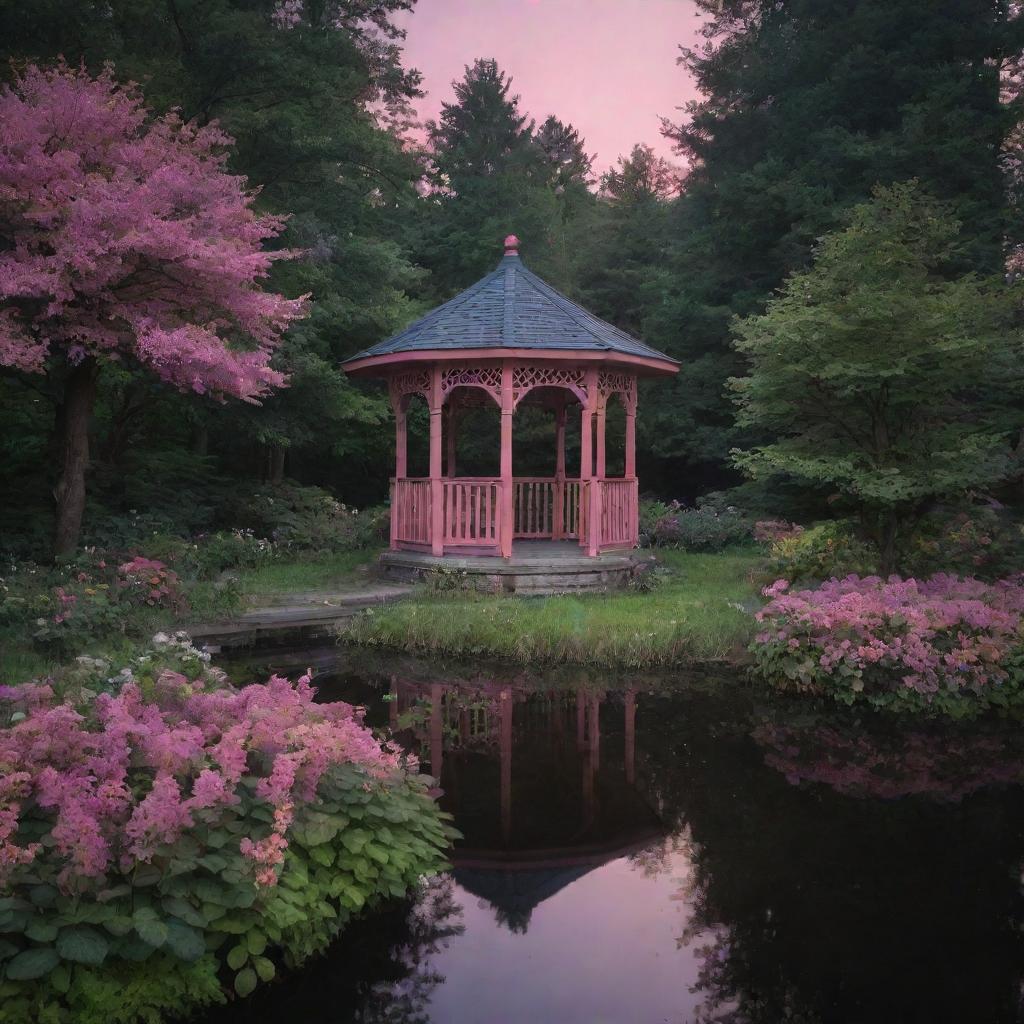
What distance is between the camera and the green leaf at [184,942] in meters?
2.85

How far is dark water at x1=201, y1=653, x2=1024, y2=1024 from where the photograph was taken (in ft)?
11.2

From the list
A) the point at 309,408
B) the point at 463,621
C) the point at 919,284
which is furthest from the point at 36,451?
the point at 919,284

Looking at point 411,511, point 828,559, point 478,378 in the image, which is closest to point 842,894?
point 828,559

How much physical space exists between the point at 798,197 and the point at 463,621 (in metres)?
12.5

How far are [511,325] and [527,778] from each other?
282 inches

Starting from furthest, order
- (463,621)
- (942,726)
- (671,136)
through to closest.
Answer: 1. (671,136)
2. (463,621)
3. (942,726)

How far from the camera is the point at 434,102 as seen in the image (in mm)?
31859

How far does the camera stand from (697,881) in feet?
14.2

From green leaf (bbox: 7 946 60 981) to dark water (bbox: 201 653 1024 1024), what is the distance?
2.36 ft

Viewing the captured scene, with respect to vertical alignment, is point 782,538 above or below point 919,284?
below

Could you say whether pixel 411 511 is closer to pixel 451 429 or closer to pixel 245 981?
pixel 451 429

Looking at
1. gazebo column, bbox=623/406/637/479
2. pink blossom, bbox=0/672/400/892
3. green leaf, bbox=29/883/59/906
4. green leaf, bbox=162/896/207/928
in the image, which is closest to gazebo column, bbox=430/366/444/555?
gazebo column, bbox=623/406/637/479

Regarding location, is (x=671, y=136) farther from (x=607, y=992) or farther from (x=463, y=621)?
(x=607, y=992)

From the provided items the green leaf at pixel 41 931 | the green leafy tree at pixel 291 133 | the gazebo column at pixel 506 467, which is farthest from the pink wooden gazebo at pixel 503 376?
the green leaf at pixel 41 931
